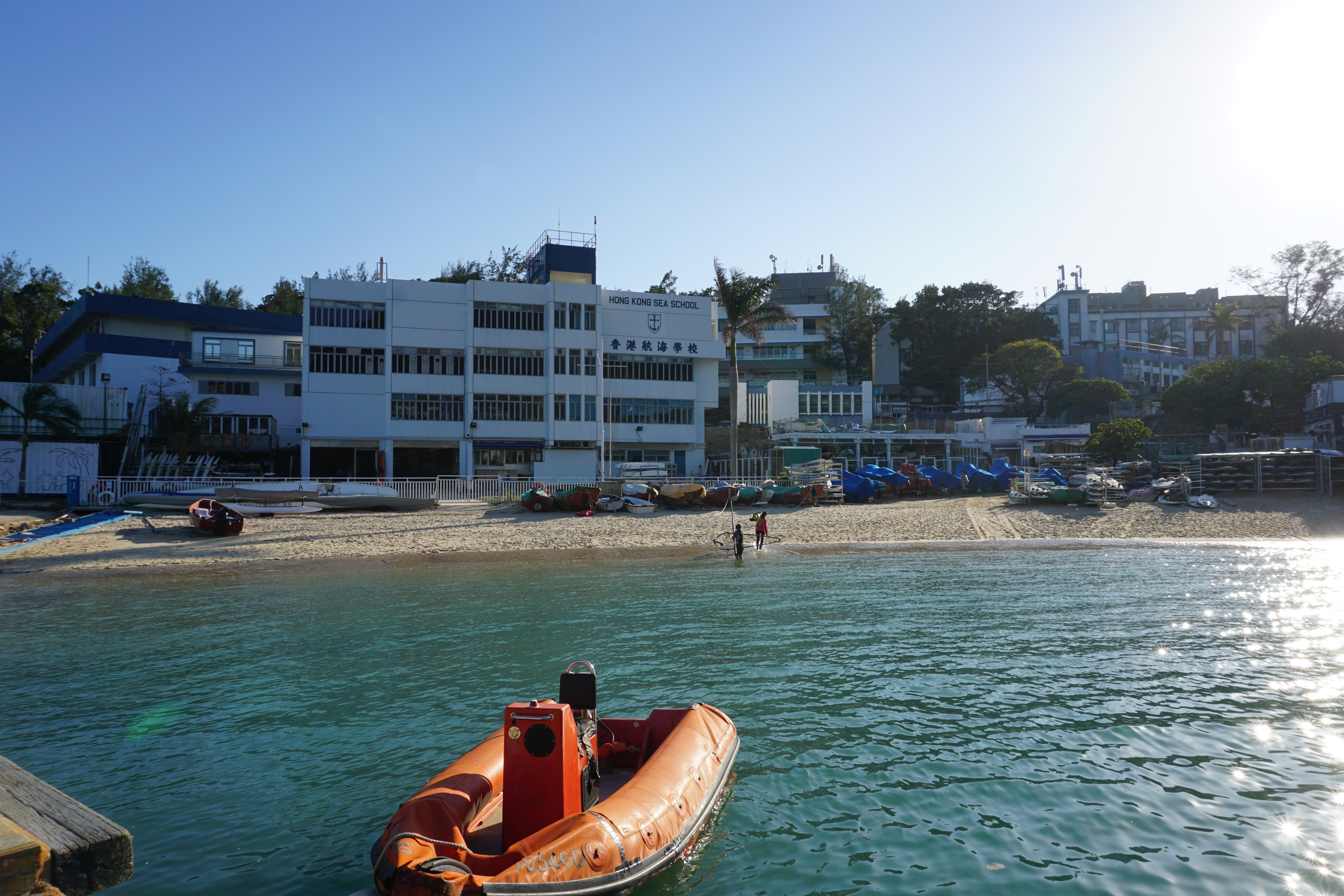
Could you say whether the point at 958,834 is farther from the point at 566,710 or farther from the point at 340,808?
the point at 340,808

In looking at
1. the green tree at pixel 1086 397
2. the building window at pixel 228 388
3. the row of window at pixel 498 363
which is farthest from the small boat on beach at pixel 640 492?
the green tree at pixel 1086 397

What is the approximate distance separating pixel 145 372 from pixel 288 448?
1384 cm

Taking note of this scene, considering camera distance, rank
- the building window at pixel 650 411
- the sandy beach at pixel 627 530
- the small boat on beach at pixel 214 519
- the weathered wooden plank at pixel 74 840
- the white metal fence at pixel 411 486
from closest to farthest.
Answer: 1. the weathered wooden plank at pixel 74 840
2. the sandy beach at pixel 627 530
3. the small boat on beach at pixel 214 519
4. the white metal fence at pixel 411 486
5. the building window at pixel 650 411

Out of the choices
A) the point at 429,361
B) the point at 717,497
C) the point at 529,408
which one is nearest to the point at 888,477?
the point at 717,497

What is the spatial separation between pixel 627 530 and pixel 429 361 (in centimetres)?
2410

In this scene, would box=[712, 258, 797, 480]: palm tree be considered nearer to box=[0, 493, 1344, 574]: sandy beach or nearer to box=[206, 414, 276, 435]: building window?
box=[0, 493, 1344, 574]: sandy beach

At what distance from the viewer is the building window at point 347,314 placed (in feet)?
157

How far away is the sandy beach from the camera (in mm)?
27062

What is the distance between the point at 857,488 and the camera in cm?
4109

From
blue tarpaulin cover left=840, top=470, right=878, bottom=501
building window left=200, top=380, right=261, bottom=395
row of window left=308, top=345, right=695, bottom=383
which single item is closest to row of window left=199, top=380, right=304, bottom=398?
building window left=200, top=380, right=261, bottom=395

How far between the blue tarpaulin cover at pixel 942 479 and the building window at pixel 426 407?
2877 centimetres

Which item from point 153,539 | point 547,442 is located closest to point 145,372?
point 547,442

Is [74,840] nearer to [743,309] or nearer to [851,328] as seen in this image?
[743,309]

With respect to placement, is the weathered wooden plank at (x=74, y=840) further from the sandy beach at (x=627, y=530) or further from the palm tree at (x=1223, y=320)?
the palm tree at (x=1223, y=320)
